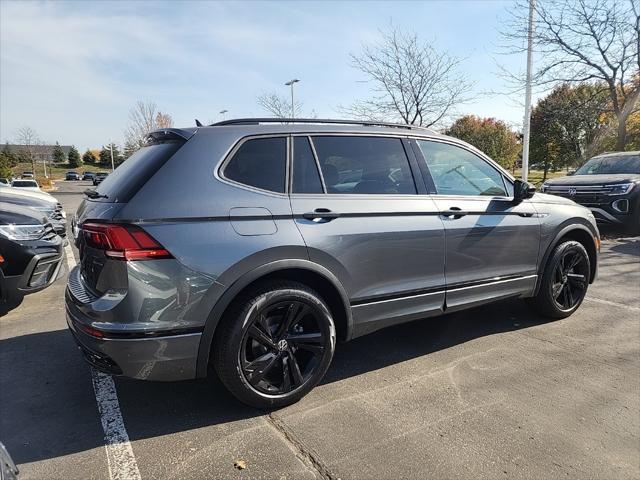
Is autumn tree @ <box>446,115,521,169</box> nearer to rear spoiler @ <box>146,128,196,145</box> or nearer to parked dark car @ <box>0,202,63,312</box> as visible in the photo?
parked dark car @ <box>0,202,63,312</box>

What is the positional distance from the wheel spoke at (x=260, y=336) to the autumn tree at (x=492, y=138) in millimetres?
34946

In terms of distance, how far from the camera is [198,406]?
314 cm

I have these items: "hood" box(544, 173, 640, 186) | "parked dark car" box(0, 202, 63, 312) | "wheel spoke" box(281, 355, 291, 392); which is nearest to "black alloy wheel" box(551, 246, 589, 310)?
"wheel spoke" box(281, 355, 291, 392)

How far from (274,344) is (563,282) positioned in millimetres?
3223

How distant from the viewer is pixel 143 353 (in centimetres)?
266

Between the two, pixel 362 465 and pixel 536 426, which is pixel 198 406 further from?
pixel 536 426

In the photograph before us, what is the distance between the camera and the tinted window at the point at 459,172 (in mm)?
3895

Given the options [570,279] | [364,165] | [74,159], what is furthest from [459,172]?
[74,159]

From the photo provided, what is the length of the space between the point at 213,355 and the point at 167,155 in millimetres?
1242

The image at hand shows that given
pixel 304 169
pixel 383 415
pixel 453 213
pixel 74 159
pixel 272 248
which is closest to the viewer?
pixel 272 248

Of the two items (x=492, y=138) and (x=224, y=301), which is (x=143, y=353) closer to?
(x=224, y=301)

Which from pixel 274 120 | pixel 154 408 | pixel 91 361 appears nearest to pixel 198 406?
pixel 154 408

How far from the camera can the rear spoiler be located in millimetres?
2957

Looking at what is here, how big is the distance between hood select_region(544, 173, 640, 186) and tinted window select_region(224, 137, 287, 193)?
872cm
